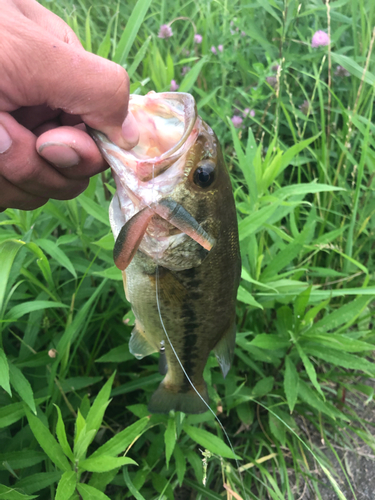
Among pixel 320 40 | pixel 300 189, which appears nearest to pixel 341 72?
pixel 320 40

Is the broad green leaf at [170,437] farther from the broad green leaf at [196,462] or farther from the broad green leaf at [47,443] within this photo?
the broad green leaf at [47,443]

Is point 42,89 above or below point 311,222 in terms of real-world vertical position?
above

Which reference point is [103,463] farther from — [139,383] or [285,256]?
[285,256]

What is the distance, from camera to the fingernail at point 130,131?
1320 millimetres

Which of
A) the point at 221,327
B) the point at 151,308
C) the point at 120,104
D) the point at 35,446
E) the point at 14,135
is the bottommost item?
the point at 35,446

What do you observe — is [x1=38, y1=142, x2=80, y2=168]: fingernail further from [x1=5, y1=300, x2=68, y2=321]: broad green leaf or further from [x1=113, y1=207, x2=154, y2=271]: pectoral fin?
[x1=5, y1=300, x2=68, y2=321]: broad green leaf

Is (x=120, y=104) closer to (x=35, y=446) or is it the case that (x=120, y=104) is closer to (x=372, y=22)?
(x=35, y=446)

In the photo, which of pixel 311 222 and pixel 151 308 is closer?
pixel 151 308

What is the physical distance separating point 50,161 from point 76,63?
35 centimetres

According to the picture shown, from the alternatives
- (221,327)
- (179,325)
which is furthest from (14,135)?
(221,327)

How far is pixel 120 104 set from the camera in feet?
4.10

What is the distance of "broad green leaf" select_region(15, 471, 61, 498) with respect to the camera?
1.59m

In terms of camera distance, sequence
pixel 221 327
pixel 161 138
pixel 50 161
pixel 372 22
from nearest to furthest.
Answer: pixel 50 161
pixel 161 138
pixel 221 327
pixel 372 22

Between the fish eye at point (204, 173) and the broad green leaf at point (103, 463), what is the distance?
3.54 feet
